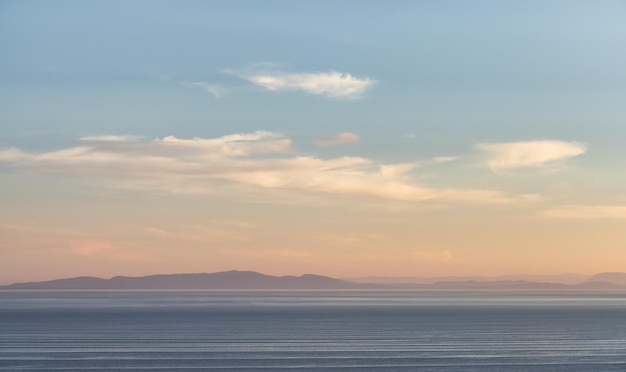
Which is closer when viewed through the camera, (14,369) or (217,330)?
(14,369)

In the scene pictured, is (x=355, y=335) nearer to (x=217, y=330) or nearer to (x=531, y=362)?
(x=217, y=330)

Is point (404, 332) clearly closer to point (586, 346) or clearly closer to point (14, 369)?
point (586, 346)

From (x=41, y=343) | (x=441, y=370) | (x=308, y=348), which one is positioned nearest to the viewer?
(x=441, y=370)

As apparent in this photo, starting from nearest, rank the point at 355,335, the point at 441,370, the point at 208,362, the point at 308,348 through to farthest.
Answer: the point at 441,370, the point at 208,362, the point at 308,348, the point at 355,335

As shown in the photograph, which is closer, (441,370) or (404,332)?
(441,370)

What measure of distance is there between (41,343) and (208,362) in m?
24.3

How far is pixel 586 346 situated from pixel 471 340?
33.9ft

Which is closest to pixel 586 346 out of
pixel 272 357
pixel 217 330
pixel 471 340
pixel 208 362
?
pixel 471 340

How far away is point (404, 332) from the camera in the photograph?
319 feet

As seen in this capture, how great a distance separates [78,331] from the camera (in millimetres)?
101000

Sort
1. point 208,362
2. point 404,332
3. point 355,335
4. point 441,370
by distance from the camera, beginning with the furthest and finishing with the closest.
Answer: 1. point 404,332
2. point 355,335
3. point 208,362
4. point 441,370

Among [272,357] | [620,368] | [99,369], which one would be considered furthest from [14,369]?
[620,368]

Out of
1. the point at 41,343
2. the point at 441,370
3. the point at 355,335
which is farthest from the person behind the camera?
the point at 355,335

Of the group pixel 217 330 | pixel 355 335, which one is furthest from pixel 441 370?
pixel 217 330
